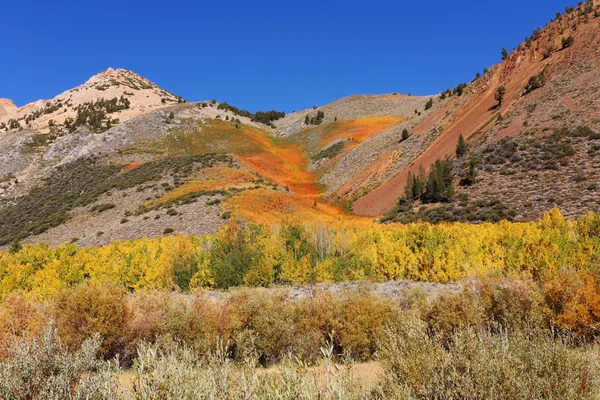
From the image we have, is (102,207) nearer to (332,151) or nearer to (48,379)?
(48,379)

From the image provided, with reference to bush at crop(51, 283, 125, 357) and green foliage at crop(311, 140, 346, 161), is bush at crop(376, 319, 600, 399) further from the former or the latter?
Result: green foliage at crop(311, 140, 346, 161)

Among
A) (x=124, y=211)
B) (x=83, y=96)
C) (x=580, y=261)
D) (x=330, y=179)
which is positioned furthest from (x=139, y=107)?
(x=580, y=261)

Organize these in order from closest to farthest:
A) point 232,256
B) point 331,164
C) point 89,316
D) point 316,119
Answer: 1. point 89,316
2. point 232,256
3. point 331,164
4. point 316,119

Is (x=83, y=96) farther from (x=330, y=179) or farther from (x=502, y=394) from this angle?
(x=502, y=394)

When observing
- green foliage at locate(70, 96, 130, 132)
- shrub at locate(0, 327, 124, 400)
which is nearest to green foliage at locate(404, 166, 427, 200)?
shrub at locate(0, 327, 124, 400)

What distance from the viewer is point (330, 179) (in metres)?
52.9

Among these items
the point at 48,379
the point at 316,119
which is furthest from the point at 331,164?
the point at 48,379

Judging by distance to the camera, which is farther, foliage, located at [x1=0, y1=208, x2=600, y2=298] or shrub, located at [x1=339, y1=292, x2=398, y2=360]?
foliage, located at [x1=0, y1=208, x2=600, y2=298]

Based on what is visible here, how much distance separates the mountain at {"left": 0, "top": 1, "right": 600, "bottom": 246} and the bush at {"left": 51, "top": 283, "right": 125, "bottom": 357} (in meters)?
12.0

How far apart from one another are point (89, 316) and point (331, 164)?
167ft

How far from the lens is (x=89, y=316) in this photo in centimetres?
864

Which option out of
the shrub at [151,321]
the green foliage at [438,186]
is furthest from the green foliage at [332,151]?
the shrub at [151,321]

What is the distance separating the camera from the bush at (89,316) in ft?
27.8

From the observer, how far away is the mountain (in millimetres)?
25453
